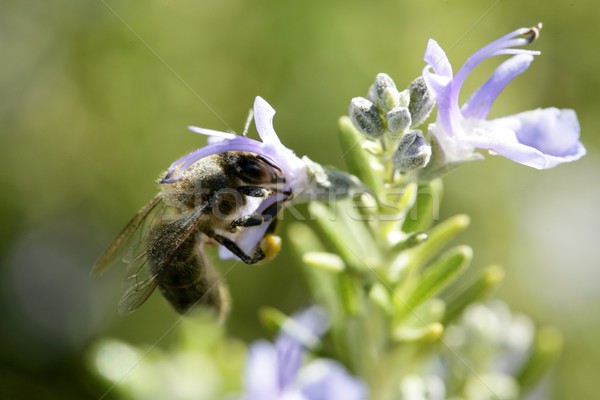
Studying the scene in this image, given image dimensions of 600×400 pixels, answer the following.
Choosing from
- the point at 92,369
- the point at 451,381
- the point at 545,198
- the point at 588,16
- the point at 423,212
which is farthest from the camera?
the point at 545,198

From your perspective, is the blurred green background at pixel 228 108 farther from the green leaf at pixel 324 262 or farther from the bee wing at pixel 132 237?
the green leaf at pixel 324 262

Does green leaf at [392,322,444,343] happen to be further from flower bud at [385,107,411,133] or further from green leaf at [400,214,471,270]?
flower bud at [385,107,411,133]

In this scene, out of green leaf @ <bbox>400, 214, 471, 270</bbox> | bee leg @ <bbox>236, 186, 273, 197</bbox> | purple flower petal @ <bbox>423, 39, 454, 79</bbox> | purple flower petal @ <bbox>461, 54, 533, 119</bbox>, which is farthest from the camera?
green leaf @ <bbox>400, 214, 471, 270</bbox>

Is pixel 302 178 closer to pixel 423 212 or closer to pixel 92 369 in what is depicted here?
pixel 423 212

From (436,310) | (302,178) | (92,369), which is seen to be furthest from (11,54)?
(436,310)

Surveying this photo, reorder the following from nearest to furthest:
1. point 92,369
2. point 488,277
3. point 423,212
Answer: point 423,212 < point 488,277 < point 92,369

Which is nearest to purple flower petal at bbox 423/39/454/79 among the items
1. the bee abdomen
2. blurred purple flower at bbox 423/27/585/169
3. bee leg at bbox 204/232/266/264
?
blurred purple flower at bbox 423/27/585/169
